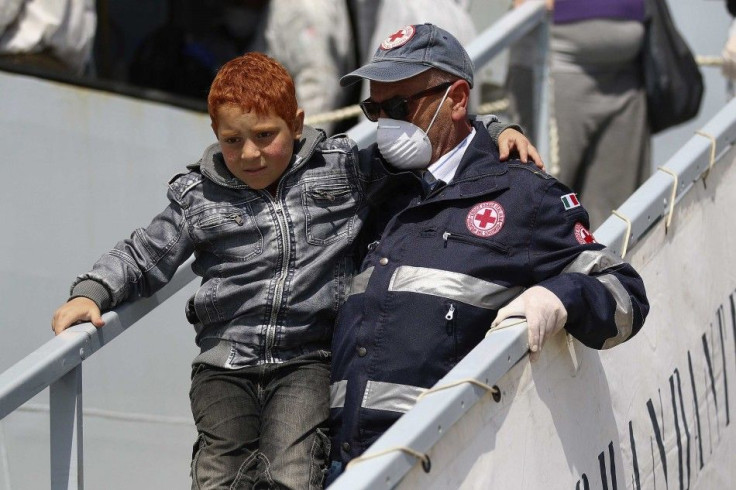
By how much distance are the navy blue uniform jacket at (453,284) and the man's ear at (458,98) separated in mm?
156

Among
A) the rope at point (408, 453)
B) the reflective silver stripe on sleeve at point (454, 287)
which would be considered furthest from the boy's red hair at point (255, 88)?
the rope at point (408, 453)

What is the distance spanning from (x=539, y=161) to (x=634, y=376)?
59 centimetres

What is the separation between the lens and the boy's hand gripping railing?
3119 mm

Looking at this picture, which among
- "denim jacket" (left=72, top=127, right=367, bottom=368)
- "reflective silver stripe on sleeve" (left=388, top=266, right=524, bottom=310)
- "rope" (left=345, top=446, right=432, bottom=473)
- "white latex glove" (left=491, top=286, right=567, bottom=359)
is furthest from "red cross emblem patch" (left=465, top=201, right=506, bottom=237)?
"rope" (left=345, top=446, right=432, bottom=473)

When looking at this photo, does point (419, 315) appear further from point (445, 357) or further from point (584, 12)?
point (584, 12)

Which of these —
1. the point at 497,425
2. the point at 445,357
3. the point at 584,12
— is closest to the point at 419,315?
the point at 445,357

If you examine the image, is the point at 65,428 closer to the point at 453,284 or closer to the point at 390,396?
the point at 390,396

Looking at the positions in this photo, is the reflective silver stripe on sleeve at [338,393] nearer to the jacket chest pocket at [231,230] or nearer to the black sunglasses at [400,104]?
the jacket chest pocket at [231,230]

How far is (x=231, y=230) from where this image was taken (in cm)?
325

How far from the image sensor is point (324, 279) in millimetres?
3289

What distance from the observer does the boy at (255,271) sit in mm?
3145

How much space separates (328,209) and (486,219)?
0.41m

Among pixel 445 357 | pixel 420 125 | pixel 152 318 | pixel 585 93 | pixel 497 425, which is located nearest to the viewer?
pixel 497 425

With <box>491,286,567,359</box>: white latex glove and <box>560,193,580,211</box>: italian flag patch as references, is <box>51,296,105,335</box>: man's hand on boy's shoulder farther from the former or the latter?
<box>560,193,580,211</box>: italian flag patch
